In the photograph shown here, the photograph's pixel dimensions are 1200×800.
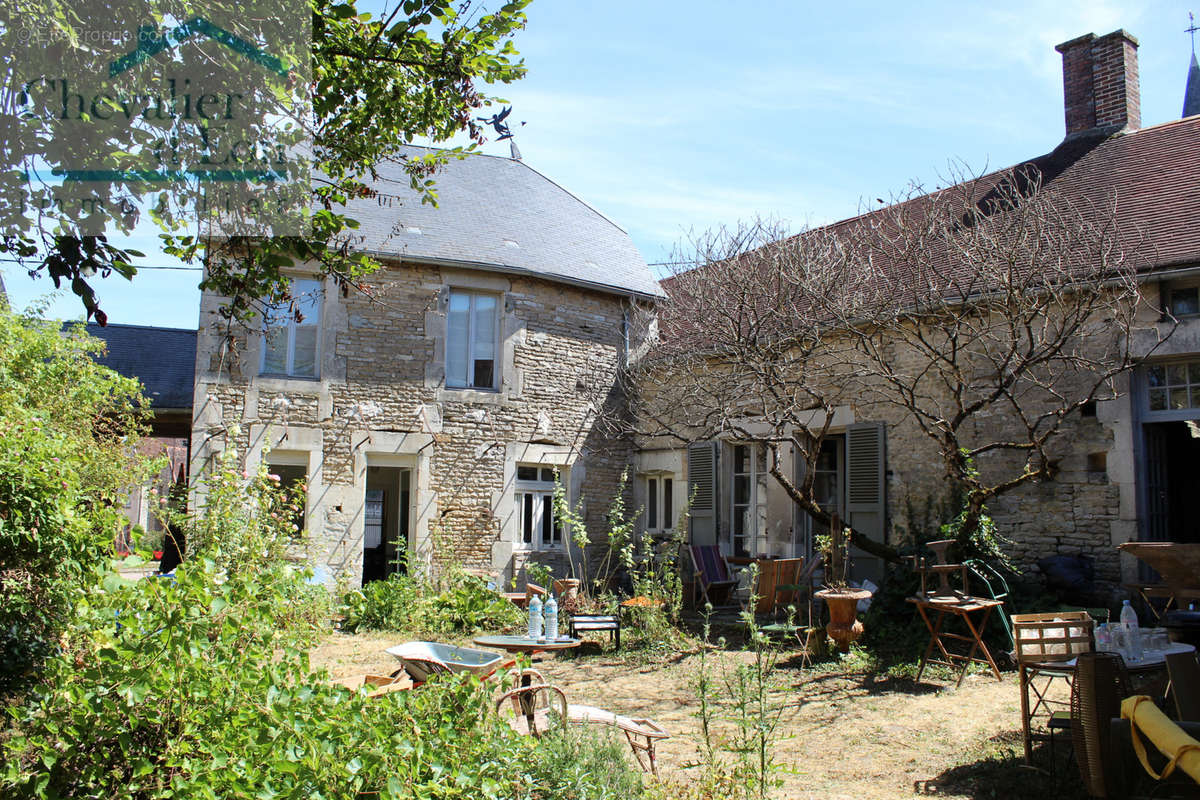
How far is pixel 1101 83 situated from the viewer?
10.1m

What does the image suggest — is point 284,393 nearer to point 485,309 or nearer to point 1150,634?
point 485,309

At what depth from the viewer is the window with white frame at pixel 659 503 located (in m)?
12.1

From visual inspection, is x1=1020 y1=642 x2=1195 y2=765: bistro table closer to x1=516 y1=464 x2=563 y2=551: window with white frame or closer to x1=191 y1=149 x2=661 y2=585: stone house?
x1=191 y1=149 x2=661 y2=585: stone house

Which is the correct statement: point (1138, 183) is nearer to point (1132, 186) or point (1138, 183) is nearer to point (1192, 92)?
point (1132, 186)

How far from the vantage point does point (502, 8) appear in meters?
4.26

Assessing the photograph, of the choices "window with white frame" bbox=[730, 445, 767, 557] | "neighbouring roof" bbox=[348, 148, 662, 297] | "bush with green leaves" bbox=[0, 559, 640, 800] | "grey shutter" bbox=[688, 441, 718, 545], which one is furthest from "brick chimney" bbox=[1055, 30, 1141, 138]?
"bush with green leaves" bbox=[0, 559, 640, 800]

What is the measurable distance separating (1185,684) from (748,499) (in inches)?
292

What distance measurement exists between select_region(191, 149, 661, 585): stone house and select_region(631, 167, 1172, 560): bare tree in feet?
6.71

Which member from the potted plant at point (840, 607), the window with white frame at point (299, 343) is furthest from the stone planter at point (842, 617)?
the window with white frame at point (299, 343)

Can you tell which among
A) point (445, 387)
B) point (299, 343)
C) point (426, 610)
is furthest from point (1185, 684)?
point (299, 343)

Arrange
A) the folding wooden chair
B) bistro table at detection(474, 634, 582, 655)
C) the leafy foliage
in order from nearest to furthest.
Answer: the leafy foliage, bistro table at detection(474, 634, 582, 655), the folding wooden chair

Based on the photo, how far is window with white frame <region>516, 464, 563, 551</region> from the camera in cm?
1134

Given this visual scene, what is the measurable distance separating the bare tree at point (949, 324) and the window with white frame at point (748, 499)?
564 mm

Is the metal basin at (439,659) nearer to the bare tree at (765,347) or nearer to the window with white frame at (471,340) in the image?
the bare tree at (765,347)
